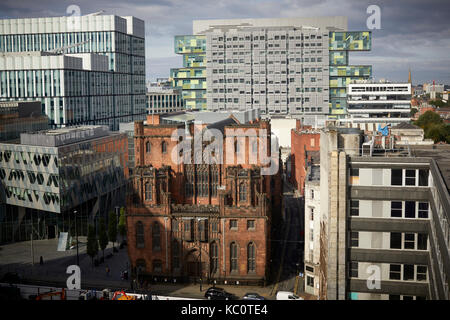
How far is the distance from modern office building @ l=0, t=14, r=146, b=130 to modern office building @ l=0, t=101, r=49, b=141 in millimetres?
16834

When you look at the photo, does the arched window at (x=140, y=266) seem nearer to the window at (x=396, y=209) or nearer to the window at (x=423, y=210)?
the window at (x=396, y=209)

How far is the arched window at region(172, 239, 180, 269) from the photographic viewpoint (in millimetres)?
68125

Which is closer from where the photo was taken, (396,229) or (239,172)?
(396,229)

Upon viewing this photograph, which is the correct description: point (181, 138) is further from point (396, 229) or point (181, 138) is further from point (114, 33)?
point (114, 33)

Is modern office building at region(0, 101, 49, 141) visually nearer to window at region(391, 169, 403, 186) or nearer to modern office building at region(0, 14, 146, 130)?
modern office building at region(0, 14, 146, 130)

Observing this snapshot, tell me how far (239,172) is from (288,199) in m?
53.5

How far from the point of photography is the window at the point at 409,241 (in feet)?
146

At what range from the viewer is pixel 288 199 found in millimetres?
120250

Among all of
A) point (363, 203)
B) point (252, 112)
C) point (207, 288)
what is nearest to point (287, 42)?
point (252, 112)

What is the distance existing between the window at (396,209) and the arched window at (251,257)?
2472 centimetres

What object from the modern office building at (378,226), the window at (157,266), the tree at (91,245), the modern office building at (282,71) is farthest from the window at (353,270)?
the modern office building at (282,71)

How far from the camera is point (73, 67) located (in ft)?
468
